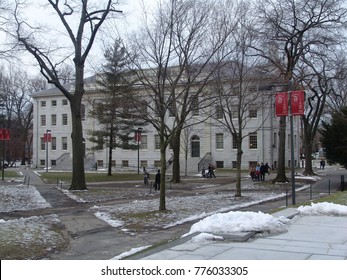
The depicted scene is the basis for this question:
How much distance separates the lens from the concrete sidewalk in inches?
294

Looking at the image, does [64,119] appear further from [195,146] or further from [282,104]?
[282,104]

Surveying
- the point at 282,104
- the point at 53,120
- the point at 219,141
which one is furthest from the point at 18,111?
the point at 282,104

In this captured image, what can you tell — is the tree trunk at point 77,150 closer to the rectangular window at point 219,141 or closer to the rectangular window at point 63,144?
the rectangular window at point 219,141

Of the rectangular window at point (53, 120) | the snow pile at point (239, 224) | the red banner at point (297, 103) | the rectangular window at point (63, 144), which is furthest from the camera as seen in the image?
the rectangular window at point (53, 120)

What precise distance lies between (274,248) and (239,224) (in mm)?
1935

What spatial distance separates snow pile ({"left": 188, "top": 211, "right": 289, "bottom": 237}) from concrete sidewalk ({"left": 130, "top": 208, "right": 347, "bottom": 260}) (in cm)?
37

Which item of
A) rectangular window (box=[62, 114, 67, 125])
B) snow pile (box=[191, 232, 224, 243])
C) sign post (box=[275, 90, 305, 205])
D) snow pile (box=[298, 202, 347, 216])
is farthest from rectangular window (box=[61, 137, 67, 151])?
snow pile (box=[191, 232, 224, 243])

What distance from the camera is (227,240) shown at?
903cm

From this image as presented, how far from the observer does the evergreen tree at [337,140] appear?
119ft

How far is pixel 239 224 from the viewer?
33.2ft

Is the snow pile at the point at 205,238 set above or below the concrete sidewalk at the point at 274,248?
above

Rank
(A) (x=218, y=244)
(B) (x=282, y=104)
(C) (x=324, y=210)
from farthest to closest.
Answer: (B) (x=282, y=104), (C) (x=324, y=210), (A) (x=218, y=244)

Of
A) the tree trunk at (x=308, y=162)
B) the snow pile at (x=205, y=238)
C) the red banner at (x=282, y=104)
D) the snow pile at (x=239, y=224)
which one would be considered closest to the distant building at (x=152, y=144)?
the tree trunk at (x=308, y=162)

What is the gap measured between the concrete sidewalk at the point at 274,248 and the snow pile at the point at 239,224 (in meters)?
0.37
